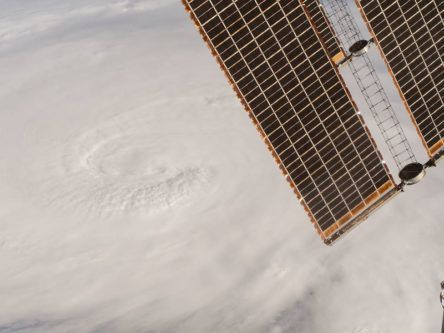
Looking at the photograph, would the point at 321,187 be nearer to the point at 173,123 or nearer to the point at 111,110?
the point at 173,123

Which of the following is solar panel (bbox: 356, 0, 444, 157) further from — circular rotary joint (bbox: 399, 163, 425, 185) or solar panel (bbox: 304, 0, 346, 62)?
solar panel (bbox: 304, 0, 346, 62)

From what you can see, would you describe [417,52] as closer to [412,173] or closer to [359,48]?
[359,48]

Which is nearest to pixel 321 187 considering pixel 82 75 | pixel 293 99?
pixel 293 99

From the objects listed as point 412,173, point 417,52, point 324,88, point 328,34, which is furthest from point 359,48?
point 412,173

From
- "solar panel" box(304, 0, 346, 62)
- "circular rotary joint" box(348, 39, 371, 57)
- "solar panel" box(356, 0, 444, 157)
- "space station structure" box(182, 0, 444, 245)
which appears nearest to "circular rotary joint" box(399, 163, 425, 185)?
"space station structure" box(182, 0, 444, 245)

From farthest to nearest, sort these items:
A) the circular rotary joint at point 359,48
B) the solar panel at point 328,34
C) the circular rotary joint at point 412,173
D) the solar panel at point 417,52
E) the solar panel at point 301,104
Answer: the solar panel at point 328,34 < the circular rotary joint at point 359,48 < the circular rotary joint at point 412,173 < the solar panel at point 417,52 < the solar panel at point 301,104

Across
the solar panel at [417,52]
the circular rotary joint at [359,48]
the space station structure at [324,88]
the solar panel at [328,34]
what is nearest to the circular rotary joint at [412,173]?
the space station structure at [324,88]

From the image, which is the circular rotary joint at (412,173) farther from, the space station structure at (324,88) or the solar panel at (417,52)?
the solar panel at (417,52)
